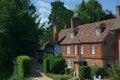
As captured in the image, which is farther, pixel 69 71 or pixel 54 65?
pixel 54 65

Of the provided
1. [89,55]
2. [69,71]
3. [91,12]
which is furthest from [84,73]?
[91,12]

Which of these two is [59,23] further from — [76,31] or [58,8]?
[76,31]

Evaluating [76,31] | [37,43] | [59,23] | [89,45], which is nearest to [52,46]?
[37,43]

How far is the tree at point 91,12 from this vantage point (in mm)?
98375

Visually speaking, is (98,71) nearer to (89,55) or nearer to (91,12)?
(89,55)

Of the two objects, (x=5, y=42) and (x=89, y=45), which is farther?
(x=5, y=42)

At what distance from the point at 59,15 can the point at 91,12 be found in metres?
16.9

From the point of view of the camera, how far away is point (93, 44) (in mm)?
62188

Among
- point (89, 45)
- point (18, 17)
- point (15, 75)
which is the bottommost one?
point (15, 75)

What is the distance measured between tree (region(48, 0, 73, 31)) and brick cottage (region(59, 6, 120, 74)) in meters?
36.8

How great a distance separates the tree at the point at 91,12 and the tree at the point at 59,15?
8.04 m

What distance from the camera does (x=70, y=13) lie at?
11219 cm

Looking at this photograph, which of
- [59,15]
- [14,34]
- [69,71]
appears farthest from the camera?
[59,15]

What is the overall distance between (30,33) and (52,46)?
11810 mm
